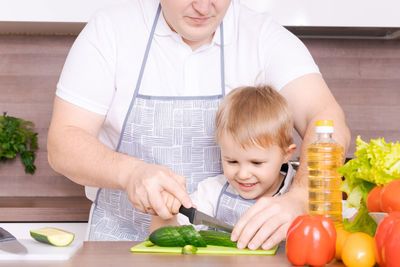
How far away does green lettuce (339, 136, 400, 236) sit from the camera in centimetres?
84

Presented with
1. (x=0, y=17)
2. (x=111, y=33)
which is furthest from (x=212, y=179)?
(x=0, y=17)

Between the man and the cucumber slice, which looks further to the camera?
the man

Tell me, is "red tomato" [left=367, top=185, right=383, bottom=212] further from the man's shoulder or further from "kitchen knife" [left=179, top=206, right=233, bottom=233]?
the man's shoulder

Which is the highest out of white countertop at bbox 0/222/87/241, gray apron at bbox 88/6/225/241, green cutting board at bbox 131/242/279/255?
gray apron at bbox 88/6/225/241

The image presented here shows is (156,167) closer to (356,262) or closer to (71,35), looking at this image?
(356,262)

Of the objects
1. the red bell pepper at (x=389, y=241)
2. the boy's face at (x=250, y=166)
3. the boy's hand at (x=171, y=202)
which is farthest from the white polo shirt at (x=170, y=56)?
the red bell pepper at (x=389, y=241)

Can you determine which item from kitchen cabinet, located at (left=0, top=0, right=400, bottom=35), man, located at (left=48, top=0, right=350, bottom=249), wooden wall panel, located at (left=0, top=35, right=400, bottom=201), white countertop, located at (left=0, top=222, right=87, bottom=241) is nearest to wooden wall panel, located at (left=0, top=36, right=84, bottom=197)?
wooden wall panel, located at (left=0, top=35, right=400, bottom=201)

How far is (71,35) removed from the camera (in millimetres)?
2566

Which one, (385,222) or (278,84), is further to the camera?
(278,84)

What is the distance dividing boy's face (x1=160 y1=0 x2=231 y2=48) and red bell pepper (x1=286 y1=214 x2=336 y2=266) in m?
0.69

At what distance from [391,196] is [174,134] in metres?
0.84

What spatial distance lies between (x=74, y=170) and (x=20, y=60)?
1376 mm

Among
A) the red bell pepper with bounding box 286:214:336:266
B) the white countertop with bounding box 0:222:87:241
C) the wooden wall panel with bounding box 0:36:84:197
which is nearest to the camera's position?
the red bell pepper with bounding box 286:214:336:266

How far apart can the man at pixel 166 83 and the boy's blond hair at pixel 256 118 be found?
7 cm
